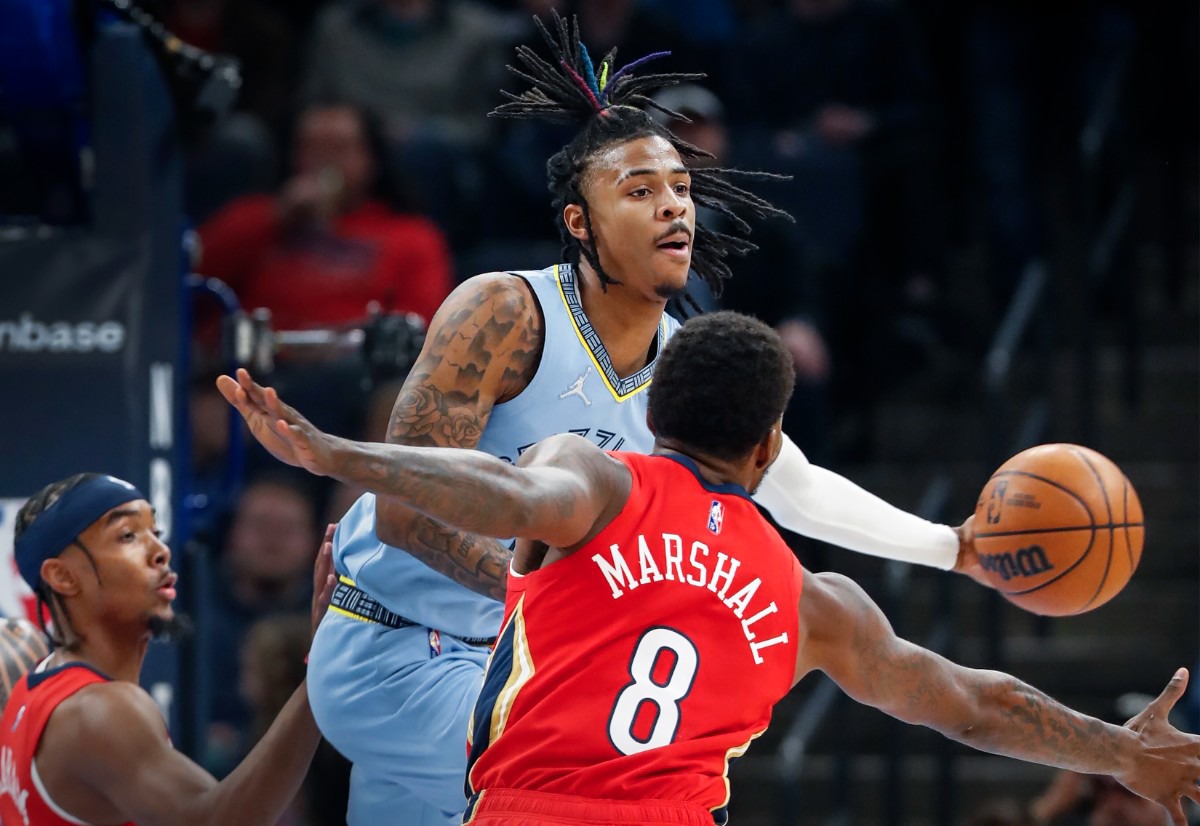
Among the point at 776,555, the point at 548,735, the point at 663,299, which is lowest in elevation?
the point at 548,735

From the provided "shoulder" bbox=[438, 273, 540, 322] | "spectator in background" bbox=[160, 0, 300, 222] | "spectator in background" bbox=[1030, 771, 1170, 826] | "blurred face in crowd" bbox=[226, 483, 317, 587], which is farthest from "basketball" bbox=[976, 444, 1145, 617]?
"spectator in background" bbox=[160, 0, 300, 222]

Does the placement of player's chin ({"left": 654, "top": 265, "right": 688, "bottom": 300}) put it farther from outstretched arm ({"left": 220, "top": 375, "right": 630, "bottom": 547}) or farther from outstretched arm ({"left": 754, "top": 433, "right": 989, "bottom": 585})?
outstretched arm ({"left": 220, "top": 375, "right": 630, "bottom": 547})

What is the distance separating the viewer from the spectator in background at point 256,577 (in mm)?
7793

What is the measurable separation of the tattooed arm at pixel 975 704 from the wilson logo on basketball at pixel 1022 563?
59 cm

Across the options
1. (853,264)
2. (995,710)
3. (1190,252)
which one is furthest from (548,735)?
(1190,252)

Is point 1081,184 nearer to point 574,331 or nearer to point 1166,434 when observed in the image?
point 1166,434

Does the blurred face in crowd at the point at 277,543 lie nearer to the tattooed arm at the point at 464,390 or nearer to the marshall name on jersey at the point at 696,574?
the tattooed arm at the point at 464,390

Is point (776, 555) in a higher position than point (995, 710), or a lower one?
higher

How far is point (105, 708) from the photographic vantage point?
409 centimetres

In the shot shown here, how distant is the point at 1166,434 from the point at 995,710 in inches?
219

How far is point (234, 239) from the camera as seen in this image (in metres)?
8.26

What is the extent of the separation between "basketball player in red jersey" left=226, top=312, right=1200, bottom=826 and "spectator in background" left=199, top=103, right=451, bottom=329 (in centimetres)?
460

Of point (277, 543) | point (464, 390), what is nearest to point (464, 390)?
point (464, 390)

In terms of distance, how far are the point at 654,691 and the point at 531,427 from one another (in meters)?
1.03
